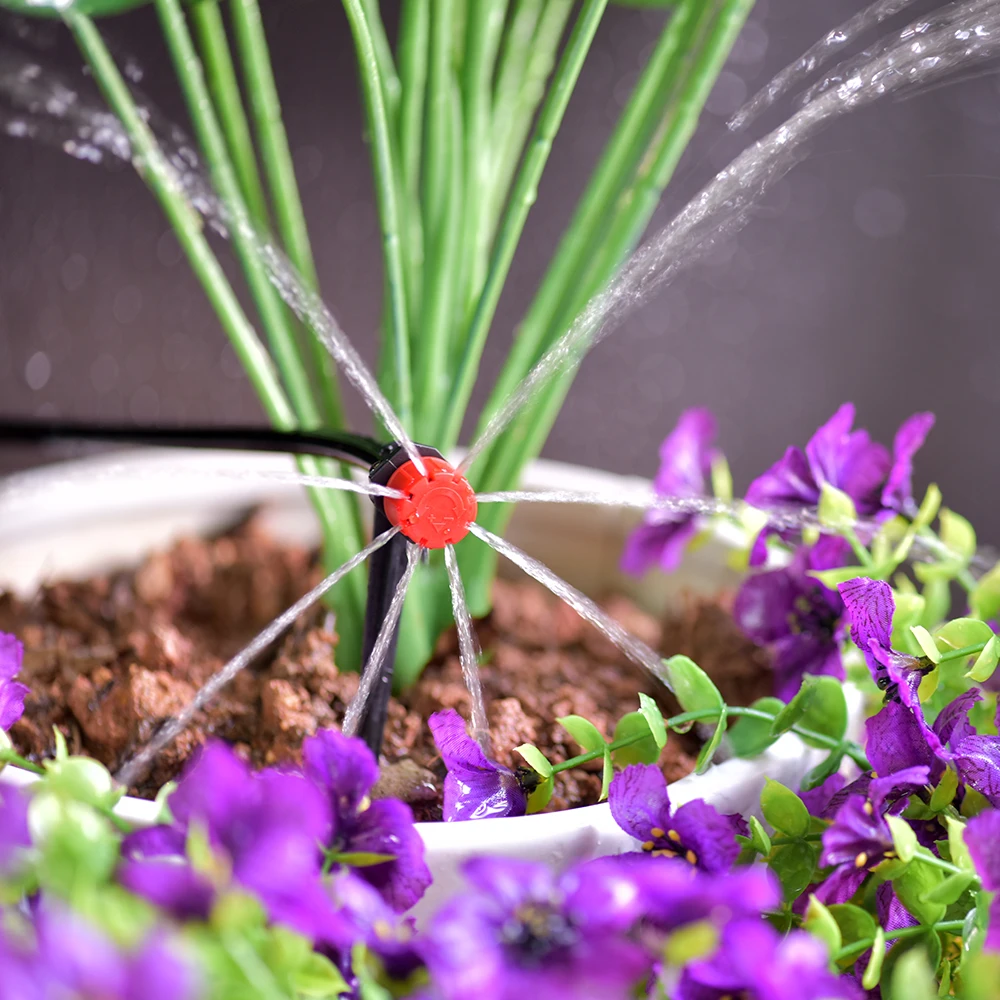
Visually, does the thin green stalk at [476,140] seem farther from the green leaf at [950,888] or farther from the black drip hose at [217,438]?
the green leaf at [950,888]

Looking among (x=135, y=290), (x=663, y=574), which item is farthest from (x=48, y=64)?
(x=663, y=574)

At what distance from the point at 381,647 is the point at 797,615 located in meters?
0.17

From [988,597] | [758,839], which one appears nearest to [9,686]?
[758,839]

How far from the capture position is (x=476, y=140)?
401 millimetres

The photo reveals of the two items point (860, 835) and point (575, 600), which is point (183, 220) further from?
point (860, 835)

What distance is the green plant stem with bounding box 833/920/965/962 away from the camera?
9.7 inches

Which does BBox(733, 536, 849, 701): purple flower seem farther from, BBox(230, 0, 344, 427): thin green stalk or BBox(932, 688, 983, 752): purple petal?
BBox(230, 0, 344, 427): thin green stalk

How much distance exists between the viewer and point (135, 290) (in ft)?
2.21

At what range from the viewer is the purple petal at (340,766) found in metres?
0.24

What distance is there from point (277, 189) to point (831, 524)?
0.25 meters

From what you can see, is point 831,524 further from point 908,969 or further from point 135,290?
point 135,290

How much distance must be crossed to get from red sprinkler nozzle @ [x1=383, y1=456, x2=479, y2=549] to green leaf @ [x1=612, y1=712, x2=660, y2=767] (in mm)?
79

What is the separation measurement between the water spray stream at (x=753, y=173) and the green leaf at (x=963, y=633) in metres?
0.14

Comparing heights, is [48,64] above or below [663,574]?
above
